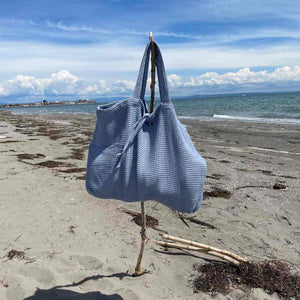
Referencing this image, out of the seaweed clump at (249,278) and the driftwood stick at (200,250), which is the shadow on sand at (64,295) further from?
the driftwood stick at (200,250)

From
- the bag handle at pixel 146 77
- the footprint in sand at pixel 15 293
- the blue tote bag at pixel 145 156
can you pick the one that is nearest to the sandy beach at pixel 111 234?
the footprint in sand at pixel 15 293

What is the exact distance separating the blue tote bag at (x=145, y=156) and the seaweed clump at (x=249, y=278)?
1294mm

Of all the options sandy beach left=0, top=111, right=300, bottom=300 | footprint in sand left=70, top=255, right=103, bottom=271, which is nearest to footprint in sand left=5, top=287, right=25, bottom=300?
sandy beach left=0, top=111, right=300, bottom=300

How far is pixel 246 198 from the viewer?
6.06m

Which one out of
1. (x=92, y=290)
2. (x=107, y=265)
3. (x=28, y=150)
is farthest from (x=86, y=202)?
(x=28, y=150)

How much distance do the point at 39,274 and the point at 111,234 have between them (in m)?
1.17

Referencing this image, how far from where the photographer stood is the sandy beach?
3.12 meters

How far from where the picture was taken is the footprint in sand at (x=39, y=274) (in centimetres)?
316

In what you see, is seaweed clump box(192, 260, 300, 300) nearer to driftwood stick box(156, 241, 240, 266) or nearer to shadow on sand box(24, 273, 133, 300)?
driftwood stick box(156, 241, 240, 266)

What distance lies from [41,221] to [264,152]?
9713 millimetres

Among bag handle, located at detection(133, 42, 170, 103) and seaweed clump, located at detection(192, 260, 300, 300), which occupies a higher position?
bag handle, located at detection(133, 42, 170, 103)

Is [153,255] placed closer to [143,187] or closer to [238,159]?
[143,187]

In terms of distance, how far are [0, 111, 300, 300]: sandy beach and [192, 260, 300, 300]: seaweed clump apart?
0.09m

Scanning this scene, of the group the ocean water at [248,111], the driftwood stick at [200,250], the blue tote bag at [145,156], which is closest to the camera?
the blue tote bag at [145,156]
